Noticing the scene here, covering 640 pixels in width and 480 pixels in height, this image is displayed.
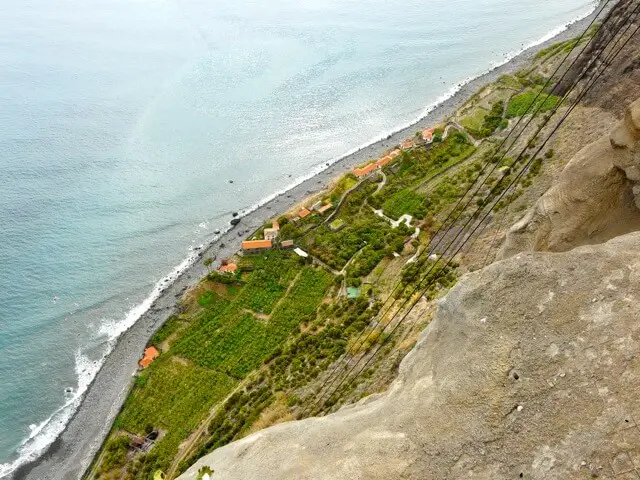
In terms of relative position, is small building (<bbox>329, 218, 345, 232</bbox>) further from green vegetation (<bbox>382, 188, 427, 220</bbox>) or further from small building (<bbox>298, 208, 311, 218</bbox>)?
green vegetation (<bbox>382, 188, 427, 220</bbox>)

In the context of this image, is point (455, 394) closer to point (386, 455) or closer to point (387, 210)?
point (386, 455)

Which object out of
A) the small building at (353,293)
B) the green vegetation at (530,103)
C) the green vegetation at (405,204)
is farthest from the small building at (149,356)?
the green vegetation at (530,103)

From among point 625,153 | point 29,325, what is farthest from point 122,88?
point 625,153


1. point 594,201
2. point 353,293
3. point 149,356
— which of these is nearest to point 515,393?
point 594,201

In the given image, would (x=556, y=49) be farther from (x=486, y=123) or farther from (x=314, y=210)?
(x=314, y=210)

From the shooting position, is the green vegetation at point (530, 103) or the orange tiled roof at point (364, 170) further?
the green vegetation at point (530, 103)

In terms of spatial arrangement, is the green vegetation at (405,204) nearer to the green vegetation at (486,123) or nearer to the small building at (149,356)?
the green vegetation at (486,123)

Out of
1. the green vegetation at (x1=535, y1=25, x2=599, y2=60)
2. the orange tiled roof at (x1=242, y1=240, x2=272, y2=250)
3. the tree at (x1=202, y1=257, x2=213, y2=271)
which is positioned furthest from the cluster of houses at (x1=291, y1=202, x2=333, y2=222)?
the green vegetation at (x1=535, y1=25, x2=599, y2=60)
